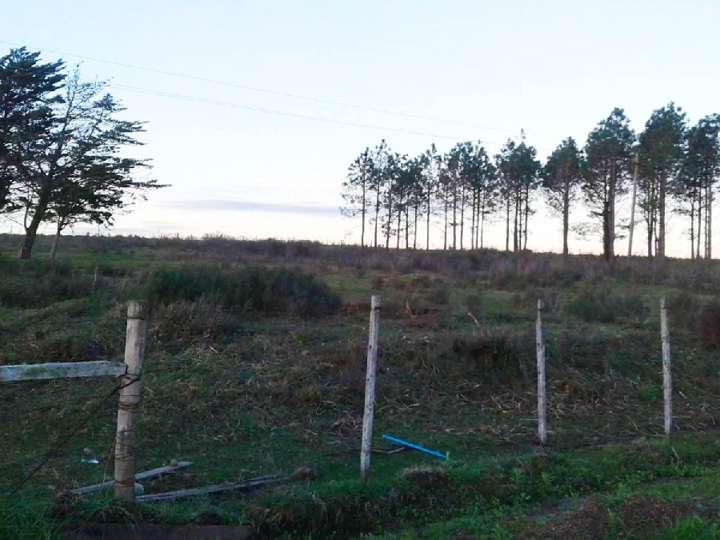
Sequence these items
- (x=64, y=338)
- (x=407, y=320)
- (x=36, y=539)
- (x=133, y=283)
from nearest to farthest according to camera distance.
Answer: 1. (x=36, y=539)
2. (x=64, y=338)
3. (x=407, y=320)
4. (x=133, y=283)

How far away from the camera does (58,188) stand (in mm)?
33250

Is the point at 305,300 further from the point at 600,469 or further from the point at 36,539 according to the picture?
the point at 36,539

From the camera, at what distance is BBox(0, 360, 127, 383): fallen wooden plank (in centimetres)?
511

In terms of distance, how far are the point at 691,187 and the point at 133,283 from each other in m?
46.9

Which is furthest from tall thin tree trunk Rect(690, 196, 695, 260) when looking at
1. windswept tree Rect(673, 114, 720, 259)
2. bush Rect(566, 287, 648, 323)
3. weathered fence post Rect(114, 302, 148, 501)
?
weathered fence post Rect(114, 302, 148, 501)

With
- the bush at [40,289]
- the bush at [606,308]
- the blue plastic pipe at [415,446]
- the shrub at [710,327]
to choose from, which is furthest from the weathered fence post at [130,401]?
the bush at [606,308]

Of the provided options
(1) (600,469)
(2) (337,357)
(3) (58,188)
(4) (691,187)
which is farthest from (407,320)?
(4) (691,187)

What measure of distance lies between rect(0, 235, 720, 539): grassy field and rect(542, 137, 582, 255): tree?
3559 centimetres

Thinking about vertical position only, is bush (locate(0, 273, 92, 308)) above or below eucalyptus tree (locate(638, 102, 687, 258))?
below

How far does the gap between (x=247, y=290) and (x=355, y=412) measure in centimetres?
619

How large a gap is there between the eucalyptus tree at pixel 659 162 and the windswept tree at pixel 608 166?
44.7 inches

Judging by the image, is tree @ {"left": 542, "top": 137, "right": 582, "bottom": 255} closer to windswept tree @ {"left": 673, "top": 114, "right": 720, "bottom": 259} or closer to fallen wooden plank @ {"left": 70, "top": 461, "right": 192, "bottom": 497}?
windswept tree @ {"left": 673, "top": 114, "right": 720, "bottom": 259}

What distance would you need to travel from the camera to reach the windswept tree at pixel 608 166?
5022 cm

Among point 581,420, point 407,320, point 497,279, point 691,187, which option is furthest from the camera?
point 691,187
